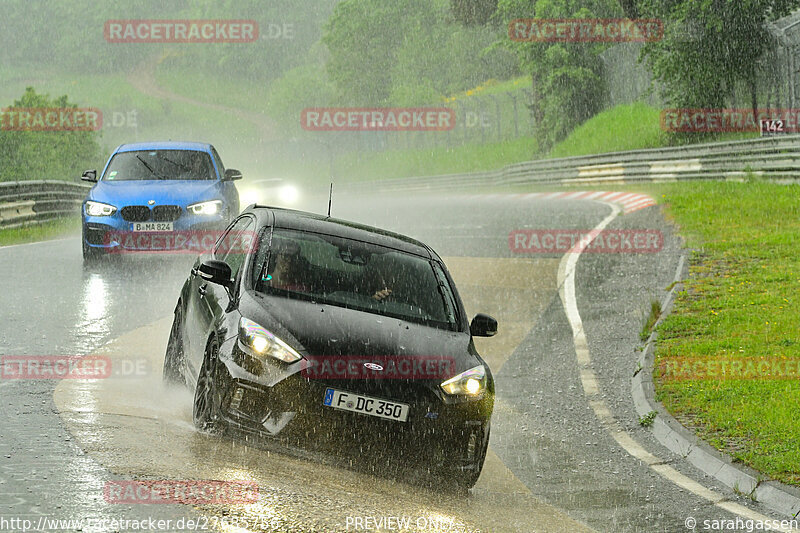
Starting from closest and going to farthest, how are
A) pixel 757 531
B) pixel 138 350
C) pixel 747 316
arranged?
pixel 757 531, pixel 138 350, pixel 747 316

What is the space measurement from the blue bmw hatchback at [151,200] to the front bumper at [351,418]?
30.8 ft

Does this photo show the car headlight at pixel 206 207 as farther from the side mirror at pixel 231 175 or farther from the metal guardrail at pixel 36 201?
the metal guardrail at pixel 36 201

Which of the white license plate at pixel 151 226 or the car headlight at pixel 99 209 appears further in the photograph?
the car headlight at pixel 99 209

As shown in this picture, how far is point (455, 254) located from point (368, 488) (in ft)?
48.1

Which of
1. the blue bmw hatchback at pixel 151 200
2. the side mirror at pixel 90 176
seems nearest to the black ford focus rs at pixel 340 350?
the blue bmw hatchback at pixel 151 200

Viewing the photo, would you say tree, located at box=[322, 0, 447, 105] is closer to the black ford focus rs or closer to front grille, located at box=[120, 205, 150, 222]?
front grille, located at box=[120, 205, 150, 222]

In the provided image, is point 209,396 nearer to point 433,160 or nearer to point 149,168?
point 149,168

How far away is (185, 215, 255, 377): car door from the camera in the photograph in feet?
25.1

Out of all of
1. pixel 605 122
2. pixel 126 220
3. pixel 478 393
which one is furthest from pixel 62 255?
pixel 605 122

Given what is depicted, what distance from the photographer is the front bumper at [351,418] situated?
21.3ft

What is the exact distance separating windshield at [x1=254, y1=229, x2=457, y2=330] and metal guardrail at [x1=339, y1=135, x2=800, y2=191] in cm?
2028

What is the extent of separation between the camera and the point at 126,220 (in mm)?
15875

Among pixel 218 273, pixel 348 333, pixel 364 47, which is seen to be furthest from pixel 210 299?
pixel 364 47

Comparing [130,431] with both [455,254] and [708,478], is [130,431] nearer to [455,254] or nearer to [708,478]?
[708,478]
